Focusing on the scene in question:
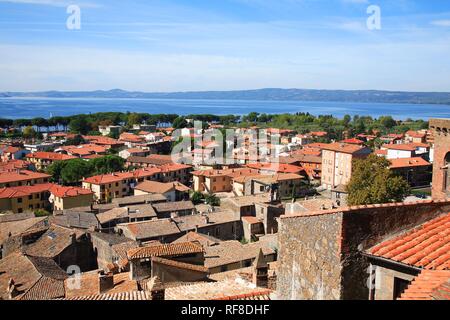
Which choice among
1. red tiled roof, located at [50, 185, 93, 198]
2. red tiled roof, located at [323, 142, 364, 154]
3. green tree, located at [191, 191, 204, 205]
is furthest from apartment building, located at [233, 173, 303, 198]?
red tiled roof, located at [50, 185, 93, 198]

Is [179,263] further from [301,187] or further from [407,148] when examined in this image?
[407,148]

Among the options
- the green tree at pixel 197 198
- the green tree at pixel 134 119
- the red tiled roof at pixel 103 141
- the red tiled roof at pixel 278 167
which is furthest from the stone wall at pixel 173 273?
the green tree at pixel 134 119

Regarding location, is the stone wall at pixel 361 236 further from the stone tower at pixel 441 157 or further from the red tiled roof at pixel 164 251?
the red tiled roof at pixel 164 251

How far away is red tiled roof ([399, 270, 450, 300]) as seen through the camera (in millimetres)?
4141

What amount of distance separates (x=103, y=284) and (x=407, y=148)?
51304mm

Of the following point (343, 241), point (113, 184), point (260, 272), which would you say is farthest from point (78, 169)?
point (343, 241)

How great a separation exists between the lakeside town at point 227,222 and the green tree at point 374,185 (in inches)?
3.5

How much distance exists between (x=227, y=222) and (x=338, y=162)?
25.1m

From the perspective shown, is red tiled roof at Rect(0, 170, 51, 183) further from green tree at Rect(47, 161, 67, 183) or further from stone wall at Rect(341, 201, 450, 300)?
stone wall at Rect(341, 201, 450, 300)

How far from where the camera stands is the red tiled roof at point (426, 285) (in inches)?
163

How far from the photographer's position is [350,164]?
49.2m

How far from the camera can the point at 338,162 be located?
167 feet

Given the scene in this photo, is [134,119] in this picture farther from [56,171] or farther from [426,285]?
[426,285]
